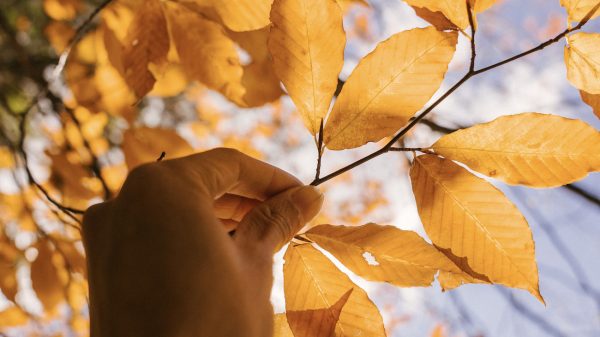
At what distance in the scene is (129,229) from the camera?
55 cm

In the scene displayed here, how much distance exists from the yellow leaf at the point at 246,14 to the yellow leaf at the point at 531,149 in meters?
0.36

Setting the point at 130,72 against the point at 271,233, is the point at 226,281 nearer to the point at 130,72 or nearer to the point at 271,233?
the point at 271,233

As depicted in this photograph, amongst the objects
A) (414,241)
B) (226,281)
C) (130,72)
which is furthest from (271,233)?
(130,72)

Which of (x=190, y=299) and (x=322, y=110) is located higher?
(x=322, y=110)

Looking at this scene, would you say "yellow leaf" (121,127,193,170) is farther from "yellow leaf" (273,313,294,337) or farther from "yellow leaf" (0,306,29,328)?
"yellow leaf" (0,306,29,328)

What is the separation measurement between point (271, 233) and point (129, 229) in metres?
0.19

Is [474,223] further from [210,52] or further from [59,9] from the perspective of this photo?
[59,9]

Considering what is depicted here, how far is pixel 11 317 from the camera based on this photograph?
5.48 ft

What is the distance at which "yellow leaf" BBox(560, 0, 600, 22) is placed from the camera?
1.85 feet

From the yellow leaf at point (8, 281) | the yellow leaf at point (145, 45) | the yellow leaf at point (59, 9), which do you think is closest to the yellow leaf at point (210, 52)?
the yellow leaf at point (145, 45)

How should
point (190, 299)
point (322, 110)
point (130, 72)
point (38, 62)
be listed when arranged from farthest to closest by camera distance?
point (38, 62) → point (130, 72) → point (322, 110) → point (190, 299)

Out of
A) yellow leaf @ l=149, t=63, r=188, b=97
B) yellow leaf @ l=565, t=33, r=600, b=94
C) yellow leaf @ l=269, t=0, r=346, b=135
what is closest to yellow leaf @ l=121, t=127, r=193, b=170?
yellow leaf @ l=149, t=63, r=188, b=97

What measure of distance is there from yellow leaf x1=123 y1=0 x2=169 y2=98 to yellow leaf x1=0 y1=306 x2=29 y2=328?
1349 mm

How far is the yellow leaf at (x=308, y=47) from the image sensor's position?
588 mm
